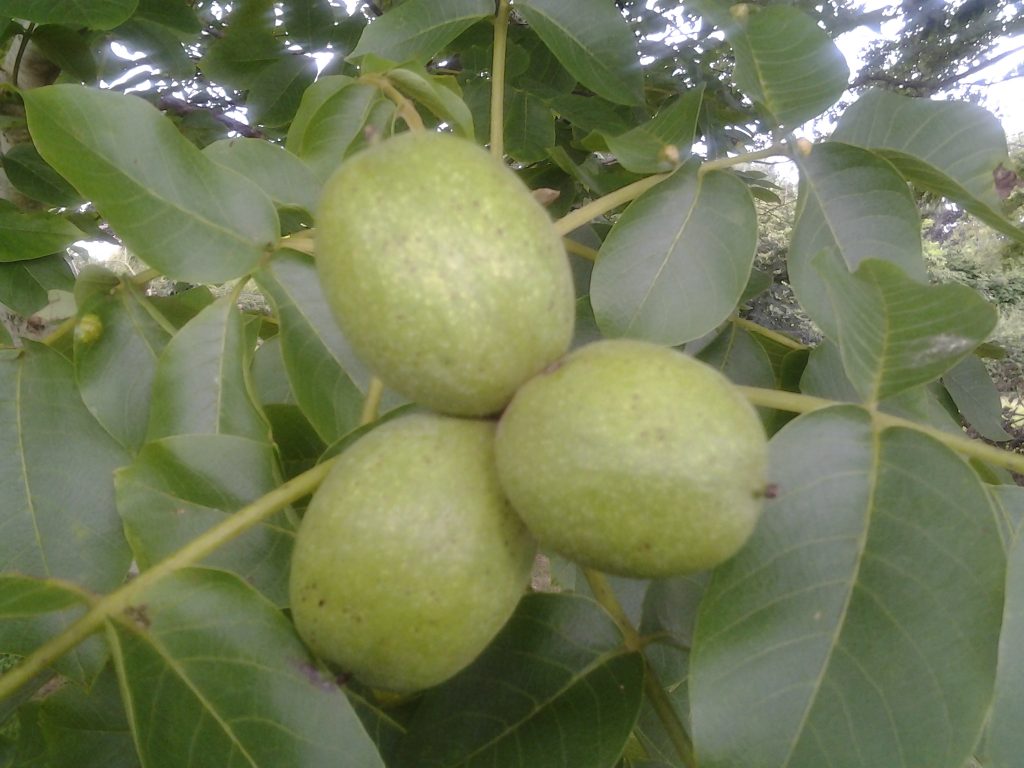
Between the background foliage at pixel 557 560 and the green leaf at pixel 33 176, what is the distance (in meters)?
0.39

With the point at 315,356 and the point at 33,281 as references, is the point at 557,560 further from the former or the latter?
the point at 33,281

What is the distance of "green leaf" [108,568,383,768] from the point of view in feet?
2.36

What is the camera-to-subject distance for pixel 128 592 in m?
0.77

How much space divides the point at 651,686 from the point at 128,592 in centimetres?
62

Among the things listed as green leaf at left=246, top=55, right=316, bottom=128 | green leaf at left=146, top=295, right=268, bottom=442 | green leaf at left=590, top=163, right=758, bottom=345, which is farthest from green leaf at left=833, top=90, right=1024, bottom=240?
green leaf at left=246, top=55, right=316, bottom=128

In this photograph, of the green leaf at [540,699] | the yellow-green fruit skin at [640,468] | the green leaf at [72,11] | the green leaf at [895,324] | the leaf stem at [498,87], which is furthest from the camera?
the green leaf at [72,11]

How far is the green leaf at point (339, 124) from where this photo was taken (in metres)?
1.17

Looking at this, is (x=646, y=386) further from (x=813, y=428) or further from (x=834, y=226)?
(x=834, y=226)

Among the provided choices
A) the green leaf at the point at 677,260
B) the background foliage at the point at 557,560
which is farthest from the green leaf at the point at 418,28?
the green leaf at the point at 677,260

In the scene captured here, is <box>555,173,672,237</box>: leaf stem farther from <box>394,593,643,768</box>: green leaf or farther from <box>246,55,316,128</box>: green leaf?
<box>246,55,316,128</box>: green leaf

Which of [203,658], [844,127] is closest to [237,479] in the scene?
[203,658]

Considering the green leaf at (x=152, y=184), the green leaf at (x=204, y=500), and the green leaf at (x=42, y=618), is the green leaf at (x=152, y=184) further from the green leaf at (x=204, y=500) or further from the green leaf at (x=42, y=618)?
the green leaf at (x=42, y=618)

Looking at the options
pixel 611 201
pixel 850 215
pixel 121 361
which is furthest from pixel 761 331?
pixel 121 361

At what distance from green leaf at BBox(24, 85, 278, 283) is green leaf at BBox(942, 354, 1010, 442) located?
1.38m
